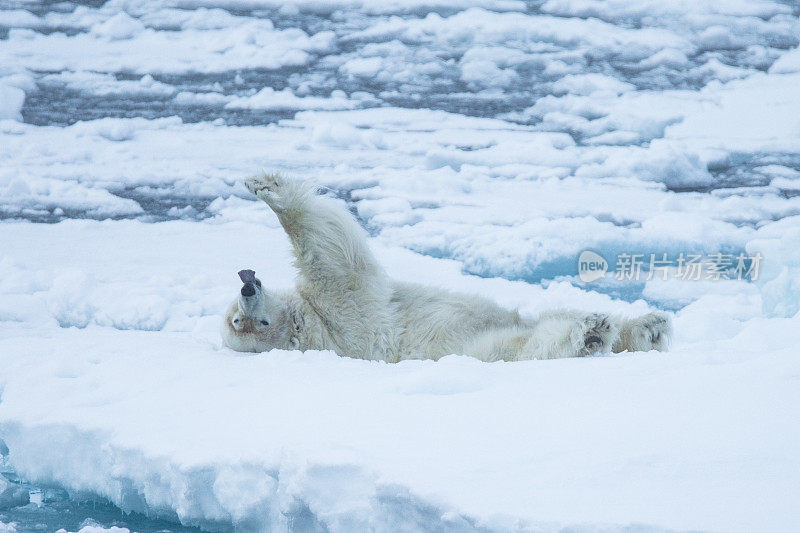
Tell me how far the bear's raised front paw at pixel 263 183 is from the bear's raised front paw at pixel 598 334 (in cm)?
125

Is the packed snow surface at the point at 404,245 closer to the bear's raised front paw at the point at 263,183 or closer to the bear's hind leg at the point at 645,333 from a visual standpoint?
the bear's hind leg at the point at 645,333

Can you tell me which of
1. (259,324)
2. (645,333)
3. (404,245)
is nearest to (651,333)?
(645,333)

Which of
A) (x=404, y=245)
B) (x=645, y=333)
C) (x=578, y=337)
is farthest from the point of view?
(x=404, y=245)

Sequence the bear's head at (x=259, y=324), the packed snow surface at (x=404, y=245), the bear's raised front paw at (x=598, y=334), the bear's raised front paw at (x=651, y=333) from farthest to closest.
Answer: the bear's head at (x=259, y=324) < the bear's raised front paw at (x=651, y=333) < the bear's raised front paw at (x=598, y=334) < the packed snow surface at (x=404, y=245)

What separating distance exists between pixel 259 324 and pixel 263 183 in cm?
53

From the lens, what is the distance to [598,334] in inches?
107

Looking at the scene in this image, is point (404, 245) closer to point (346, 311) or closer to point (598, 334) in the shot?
point (346, 311)

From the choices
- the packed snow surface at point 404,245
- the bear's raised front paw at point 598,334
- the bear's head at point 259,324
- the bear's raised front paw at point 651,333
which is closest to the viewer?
the packed snow surface at point 404,245

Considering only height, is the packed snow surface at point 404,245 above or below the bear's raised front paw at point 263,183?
below

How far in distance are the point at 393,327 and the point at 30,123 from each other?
19.0 ft

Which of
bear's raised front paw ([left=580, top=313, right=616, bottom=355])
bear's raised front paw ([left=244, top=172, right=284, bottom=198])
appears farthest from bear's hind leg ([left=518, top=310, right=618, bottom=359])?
bear's raised front paw ([left=244, top=172, right=284, bottom=198])

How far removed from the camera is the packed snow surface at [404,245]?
5.82 ft

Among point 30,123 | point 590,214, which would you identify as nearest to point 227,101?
point 30,123

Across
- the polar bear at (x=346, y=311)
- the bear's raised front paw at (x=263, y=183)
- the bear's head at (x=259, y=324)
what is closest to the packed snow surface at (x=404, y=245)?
→ the bear's head at (x=259, y=324)
